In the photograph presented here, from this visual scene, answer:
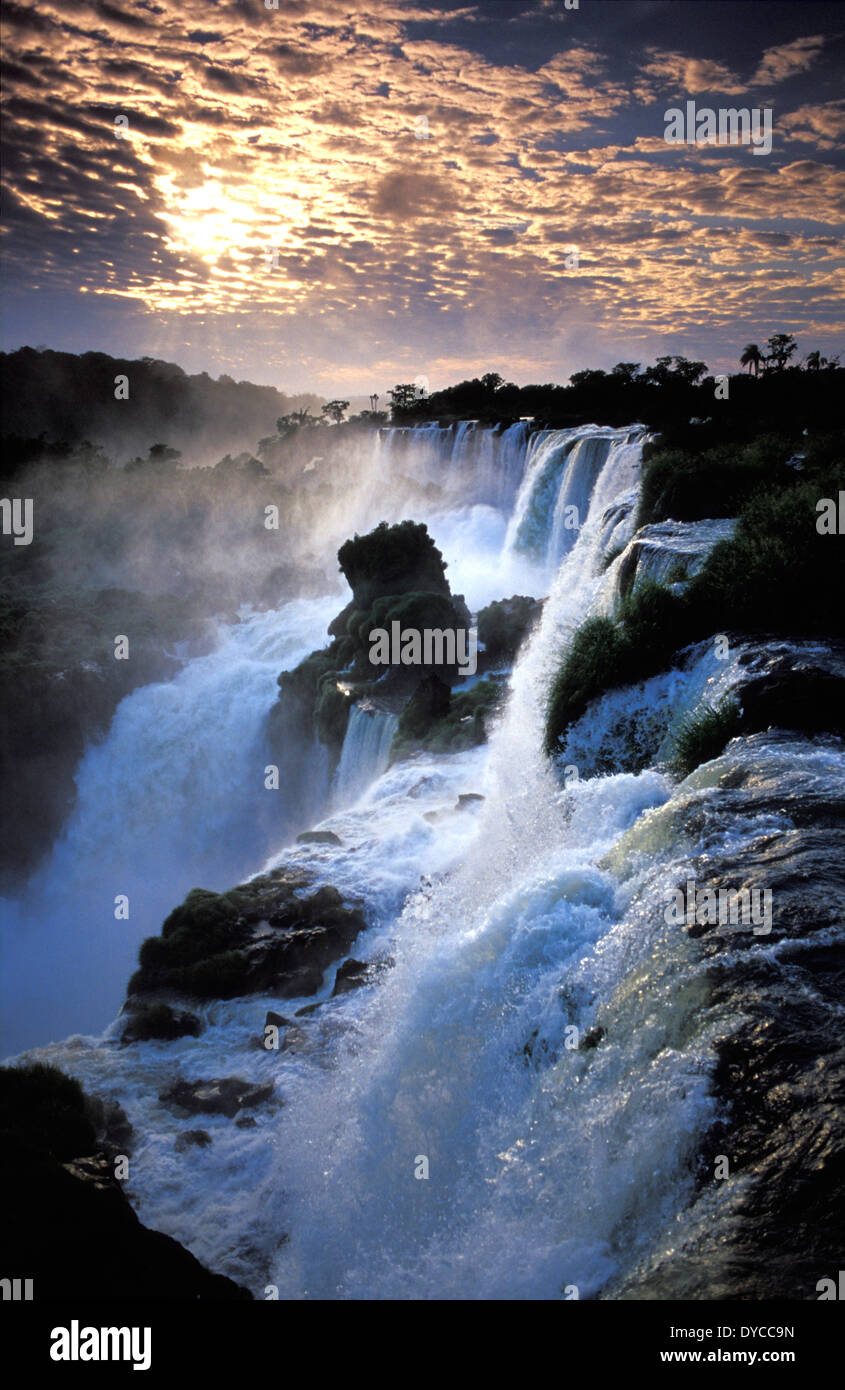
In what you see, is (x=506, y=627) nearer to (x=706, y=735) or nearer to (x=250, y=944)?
(x=250, y=944)

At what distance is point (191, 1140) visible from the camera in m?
7.84

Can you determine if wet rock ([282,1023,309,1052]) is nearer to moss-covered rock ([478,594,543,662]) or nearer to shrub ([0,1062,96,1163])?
shrub ([0,1062,96,1163])

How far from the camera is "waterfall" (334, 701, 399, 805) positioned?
19.2m

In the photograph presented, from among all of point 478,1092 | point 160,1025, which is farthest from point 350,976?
point 478,1092

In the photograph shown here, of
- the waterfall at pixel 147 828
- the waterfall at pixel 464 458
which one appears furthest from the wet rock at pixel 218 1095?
the waterfall at pixel 464 458

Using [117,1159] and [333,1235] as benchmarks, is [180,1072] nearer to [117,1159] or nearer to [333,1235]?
[117,1159]

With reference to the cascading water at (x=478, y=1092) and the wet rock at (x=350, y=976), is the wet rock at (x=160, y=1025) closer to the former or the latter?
the cascading water at (x=478, y=1092)

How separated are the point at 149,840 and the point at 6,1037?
7.83 metres

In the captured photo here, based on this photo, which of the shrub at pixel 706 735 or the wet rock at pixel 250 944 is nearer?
the shrub at pixel 706 735

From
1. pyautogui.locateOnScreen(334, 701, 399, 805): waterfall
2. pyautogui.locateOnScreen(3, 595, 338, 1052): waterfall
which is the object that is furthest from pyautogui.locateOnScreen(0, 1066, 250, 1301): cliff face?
pyautogui.locateOnScreen(3, 595, 338, 1052): waterfall

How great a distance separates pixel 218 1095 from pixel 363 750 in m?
11.7

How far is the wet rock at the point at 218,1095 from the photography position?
327 inches

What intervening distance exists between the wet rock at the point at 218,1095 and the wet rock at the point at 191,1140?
1.07 ft
